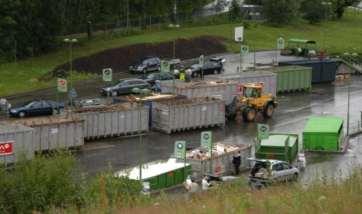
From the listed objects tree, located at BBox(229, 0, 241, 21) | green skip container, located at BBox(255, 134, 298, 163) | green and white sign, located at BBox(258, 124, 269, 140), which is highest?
tree, located at BBox(229, 0, 241, 21)

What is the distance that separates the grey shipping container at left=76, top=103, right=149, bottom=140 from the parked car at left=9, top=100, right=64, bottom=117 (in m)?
5.26

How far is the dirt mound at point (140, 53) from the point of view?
67.8 meters

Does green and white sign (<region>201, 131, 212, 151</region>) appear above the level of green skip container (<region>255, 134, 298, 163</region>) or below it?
above

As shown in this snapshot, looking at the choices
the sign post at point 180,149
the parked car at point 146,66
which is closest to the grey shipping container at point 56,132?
the sign post at point 180,149

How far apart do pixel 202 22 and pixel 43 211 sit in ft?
238

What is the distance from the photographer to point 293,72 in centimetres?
6103

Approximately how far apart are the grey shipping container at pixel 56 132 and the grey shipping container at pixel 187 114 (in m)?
6.08

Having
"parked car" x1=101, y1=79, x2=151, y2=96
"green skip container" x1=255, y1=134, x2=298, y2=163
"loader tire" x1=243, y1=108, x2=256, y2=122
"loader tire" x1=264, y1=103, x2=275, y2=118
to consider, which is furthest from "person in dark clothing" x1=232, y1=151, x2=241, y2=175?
"parked car" x1=101, y1=79, x2=151, y2=96

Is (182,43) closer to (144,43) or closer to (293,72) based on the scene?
(144,43)

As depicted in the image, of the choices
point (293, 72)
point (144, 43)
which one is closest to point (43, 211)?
point (293, 72)

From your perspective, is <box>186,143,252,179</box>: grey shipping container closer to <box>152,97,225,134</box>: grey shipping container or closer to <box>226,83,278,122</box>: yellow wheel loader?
<box>152,97,225,134</box>: grey shipping container

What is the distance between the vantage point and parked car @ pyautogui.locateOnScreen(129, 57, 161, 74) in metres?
67.8

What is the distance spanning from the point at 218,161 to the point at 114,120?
10144 millimetres

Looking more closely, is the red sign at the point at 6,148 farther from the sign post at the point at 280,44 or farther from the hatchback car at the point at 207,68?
the sign post at the point at 280,44
